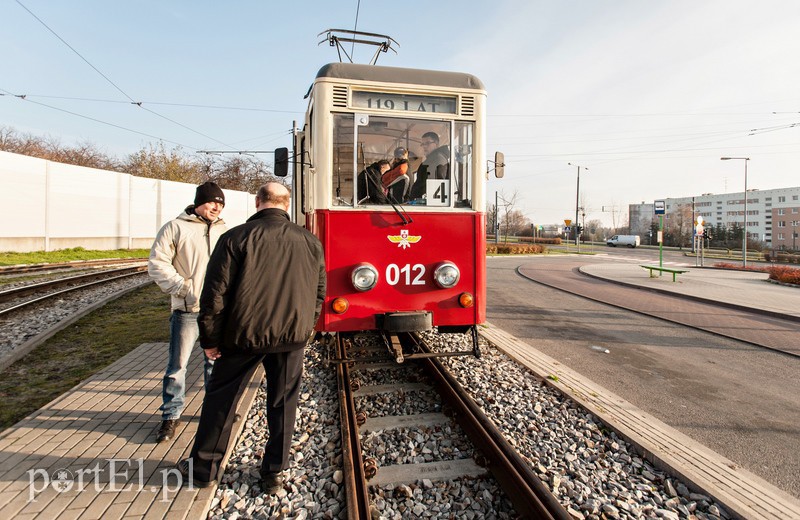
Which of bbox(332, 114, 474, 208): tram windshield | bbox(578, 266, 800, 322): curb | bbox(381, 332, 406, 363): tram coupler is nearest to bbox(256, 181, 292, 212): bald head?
bbox(332, 114, 474, 208): tram windshield

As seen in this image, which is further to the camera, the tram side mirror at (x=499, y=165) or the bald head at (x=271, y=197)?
the tram side mirror at (x=499, y=165)

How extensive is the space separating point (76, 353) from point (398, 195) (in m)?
5.09

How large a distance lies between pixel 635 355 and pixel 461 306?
381 centimetres

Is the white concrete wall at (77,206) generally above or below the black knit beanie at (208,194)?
above

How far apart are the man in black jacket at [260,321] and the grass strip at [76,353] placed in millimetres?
2472

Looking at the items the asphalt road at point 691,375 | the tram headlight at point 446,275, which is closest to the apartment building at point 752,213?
the asphalt road at point 691,375

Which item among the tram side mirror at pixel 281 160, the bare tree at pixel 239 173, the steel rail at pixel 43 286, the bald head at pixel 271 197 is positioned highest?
the bare tree at pixel 239 173

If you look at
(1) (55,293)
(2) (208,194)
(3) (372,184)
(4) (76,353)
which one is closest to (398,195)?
(3) (372,184)

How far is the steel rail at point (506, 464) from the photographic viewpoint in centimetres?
270

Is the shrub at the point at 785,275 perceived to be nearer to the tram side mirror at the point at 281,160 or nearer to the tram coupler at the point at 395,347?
the tram coupler at the point at 395,347

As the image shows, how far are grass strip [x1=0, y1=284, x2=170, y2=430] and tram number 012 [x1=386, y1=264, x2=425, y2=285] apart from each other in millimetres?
3647

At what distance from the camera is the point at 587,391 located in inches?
198

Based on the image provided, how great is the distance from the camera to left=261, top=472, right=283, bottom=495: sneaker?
9.68 ft

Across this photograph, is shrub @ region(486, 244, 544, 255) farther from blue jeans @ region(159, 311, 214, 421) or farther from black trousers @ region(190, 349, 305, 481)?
black trousers @ region(190, 349, 305, 481)
